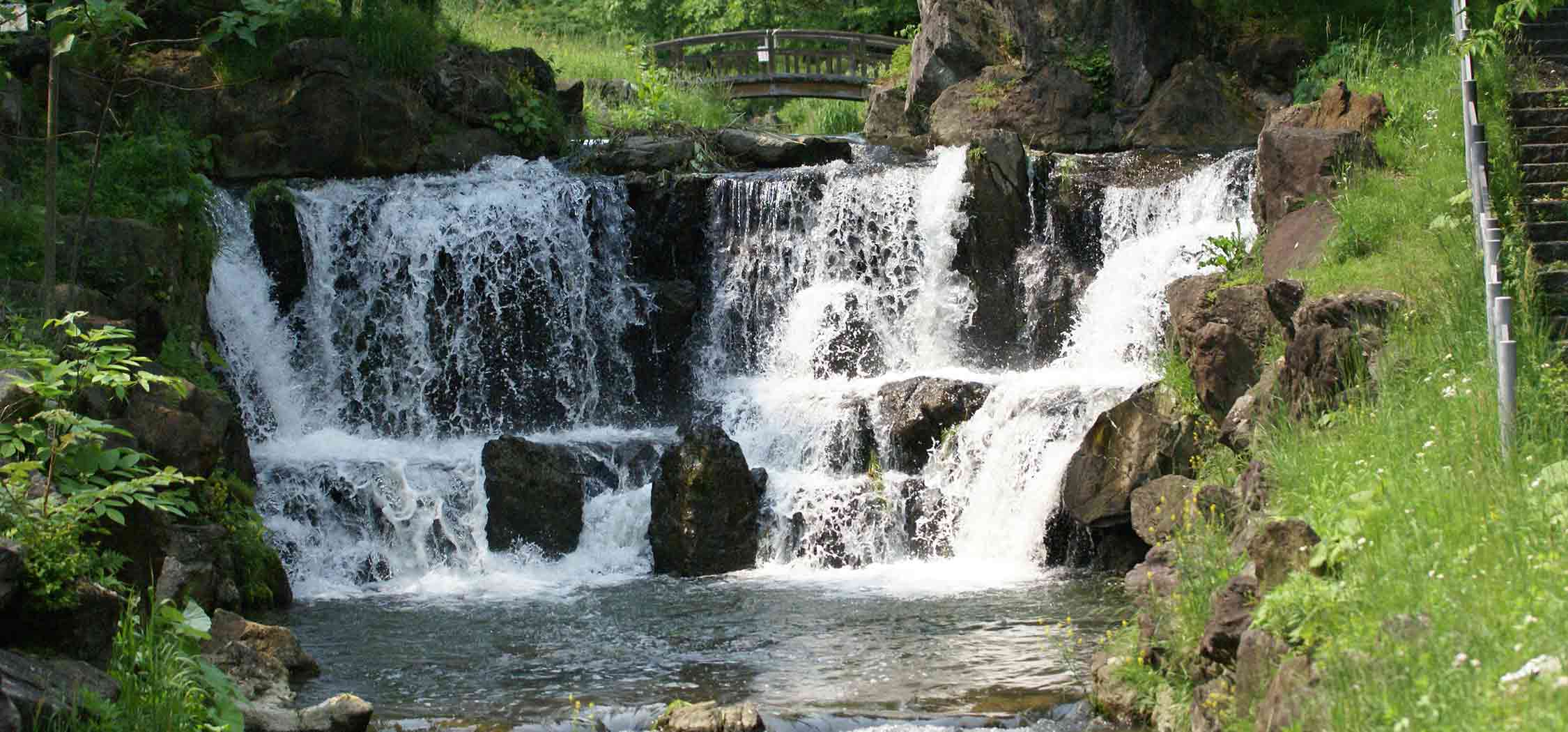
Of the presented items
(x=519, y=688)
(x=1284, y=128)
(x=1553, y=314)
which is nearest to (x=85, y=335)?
(x=519, y=688)

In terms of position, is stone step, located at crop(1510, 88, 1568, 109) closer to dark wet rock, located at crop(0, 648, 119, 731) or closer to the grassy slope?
the grassy slope

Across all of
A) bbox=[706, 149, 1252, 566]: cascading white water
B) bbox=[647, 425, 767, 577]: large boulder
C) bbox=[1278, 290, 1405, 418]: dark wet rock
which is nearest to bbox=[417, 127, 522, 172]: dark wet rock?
bbox=[706, 149, 1252, 566]: cascading white water

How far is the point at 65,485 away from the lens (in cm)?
716

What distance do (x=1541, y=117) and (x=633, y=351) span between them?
32.7 ft

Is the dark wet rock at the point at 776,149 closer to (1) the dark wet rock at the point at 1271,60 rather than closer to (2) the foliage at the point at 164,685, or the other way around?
(1) the dark wet rock at the point at 1271,60

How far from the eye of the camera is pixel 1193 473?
40.4 feet

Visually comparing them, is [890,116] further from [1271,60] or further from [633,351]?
[633,351]

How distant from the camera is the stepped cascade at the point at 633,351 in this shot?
46.4 feet

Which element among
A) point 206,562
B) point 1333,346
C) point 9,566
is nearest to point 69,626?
point 9,566

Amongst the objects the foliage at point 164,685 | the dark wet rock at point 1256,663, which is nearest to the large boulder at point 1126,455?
the dark wet rock at point 1256,663

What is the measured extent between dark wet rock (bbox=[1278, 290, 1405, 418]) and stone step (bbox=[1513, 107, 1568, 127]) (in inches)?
85.9

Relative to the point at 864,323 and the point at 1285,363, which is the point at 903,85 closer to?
the point at 864,323

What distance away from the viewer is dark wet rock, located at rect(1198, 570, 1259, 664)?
283 inches

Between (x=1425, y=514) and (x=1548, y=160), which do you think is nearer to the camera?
(x=1425, y=514)
